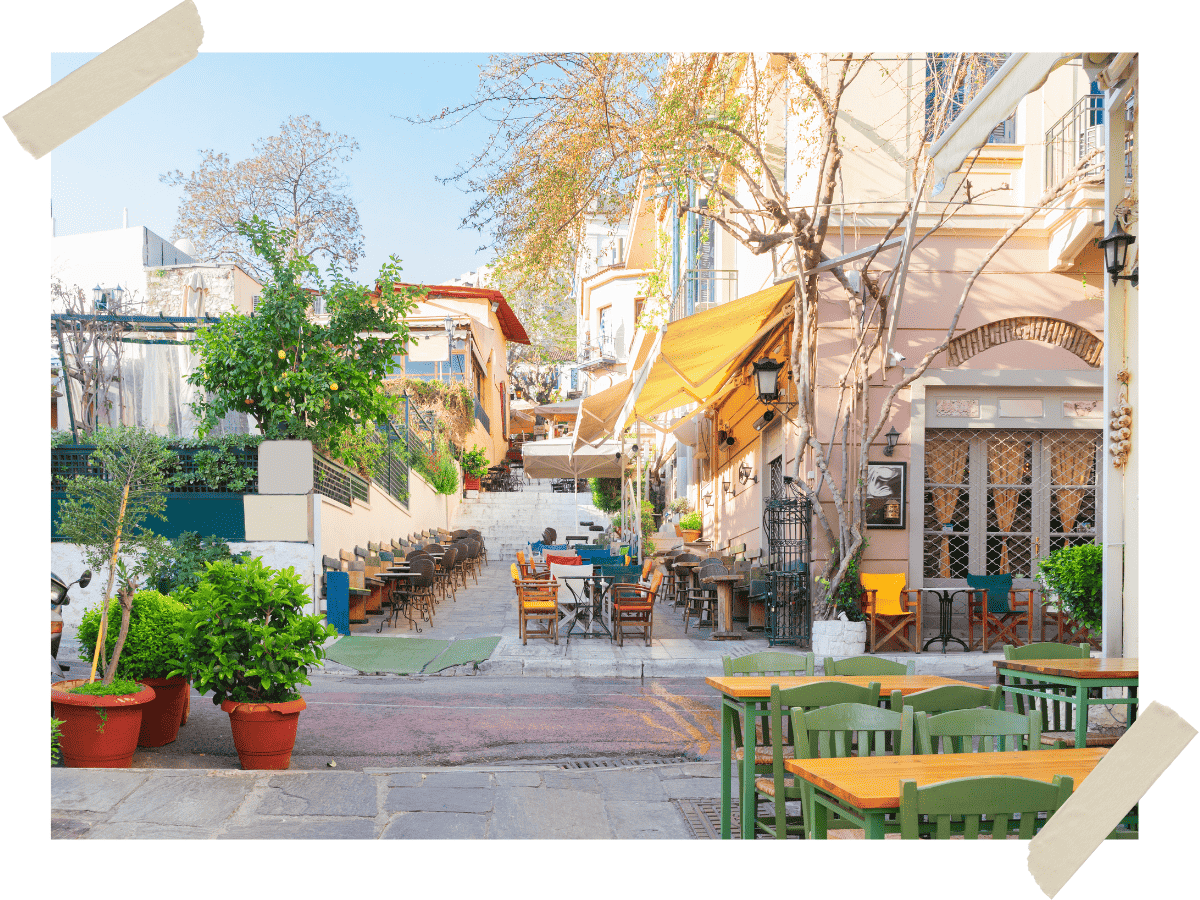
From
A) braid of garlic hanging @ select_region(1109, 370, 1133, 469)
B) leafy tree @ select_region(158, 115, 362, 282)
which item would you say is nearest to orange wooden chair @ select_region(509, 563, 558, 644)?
braid of garlic hanging @ select_region(1109, 370, 1133, 469)

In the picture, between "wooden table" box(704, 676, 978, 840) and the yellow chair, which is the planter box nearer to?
the yellow chair

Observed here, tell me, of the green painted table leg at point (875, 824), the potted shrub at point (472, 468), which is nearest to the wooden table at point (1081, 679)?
the green painted table leg at point (875, 824)

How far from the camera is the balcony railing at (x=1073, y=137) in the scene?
10.1 m

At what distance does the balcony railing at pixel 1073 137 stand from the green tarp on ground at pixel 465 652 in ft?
25.4

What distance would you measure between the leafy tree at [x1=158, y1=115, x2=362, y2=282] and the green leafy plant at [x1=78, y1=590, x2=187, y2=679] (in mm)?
13744

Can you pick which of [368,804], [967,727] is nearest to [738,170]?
[368,804]

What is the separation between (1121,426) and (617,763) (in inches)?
143

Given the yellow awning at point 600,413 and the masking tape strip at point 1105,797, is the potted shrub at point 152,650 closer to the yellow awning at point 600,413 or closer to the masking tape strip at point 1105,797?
the masking tape strip at point 1105,797

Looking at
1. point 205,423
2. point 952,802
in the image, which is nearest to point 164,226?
point 205,423

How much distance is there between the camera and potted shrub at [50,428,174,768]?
5.21 m
